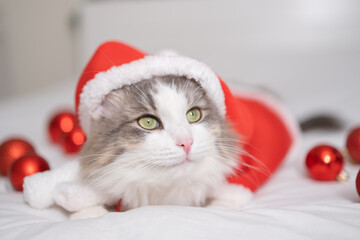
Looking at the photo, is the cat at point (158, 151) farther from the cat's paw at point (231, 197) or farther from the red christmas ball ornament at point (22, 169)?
the red christmas ball ornament at point (22, 169)

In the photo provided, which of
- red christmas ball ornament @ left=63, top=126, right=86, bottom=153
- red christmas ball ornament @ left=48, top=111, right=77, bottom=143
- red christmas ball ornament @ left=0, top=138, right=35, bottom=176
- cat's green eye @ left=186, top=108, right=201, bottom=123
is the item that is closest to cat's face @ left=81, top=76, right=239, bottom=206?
cat's green eye @ left=186, top=108, right=201, bottom=123

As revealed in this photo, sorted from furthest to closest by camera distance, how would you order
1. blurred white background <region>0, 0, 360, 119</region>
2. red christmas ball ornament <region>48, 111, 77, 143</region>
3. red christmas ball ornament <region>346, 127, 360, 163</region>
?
blurred white background <region>0, 0, 360, 119</region>, red christmas ball ornament <region>48, 111, 77, 143</region>, red christmas ball ornament <region>346, 127, 360, 163</region>

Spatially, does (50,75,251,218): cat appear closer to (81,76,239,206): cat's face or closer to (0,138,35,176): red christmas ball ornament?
(81,76,239,206): cat's face

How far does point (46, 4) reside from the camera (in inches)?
153

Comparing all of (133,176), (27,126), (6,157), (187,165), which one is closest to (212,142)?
(187,165)

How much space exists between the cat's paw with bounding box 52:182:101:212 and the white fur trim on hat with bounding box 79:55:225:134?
217 millimetres

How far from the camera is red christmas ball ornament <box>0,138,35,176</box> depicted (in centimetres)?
133

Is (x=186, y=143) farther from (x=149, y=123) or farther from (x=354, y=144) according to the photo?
(x=354, y=144)

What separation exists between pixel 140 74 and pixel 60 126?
3.08 ft

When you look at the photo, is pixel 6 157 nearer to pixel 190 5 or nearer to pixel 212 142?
pixel 212 142

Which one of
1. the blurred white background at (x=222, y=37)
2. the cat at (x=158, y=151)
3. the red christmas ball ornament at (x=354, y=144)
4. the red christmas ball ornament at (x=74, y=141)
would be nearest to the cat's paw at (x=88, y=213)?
the cat at (x=158, y=151)

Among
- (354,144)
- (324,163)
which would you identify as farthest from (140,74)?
(354,144)

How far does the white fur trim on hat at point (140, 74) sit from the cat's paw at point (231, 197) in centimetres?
30

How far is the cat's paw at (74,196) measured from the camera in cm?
94
